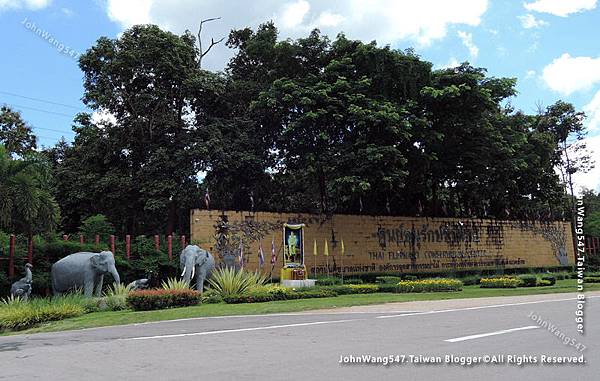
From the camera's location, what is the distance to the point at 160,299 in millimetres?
16047

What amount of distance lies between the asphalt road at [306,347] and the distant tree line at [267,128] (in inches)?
505

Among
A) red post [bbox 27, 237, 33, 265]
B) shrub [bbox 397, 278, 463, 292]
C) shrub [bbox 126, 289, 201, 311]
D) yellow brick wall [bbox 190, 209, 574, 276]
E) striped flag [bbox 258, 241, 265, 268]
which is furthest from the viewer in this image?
yellow brick wall [bbox 190, 209, 574, 276]

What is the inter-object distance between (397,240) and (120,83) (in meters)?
17.7

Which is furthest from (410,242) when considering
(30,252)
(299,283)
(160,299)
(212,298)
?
(30,252)

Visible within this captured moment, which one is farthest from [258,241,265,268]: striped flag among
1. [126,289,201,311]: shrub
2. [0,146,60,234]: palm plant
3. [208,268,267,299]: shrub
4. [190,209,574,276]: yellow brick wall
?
[0,146,60,234]: palm plant

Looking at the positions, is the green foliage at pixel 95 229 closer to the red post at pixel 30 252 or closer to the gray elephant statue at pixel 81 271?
the red post at pixel 30 252

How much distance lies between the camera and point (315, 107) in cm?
2572

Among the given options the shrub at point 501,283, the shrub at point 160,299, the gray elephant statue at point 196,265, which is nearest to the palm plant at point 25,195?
the gray elephant statue at point 196,265

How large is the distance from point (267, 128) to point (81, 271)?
524 inches

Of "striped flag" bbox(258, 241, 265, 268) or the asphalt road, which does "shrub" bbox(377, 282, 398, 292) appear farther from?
the asphalt road

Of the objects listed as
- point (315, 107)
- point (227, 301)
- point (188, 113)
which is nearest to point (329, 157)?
point (315, 107)

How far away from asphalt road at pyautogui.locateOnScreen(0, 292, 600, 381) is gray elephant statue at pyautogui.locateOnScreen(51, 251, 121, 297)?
660 cm

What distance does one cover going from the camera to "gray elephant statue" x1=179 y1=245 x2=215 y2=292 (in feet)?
66.7

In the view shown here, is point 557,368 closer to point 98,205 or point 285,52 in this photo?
point 285,52
